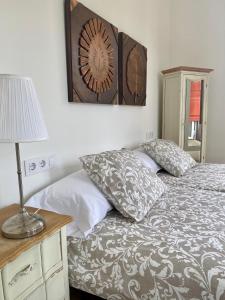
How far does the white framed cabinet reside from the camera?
10.7 feet

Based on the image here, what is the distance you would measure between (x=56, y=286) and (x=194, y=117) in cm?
295

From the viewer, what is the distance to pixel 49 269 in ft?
3.45

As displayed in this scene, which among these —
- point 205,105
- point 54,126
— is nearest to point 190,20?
point 205,105

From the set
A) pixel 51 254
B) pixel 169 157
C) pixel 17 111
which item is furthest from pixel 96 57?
pixel 51 254

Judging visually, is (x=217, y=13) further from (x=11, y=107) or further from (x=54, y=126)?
(x=11, y=107)

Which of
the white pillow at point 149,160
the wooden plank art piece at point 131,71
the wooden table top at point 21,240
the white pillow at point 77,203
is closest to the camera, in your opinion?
the wooden table top at point 21,240

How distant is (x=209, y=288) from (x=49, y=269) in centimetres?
66

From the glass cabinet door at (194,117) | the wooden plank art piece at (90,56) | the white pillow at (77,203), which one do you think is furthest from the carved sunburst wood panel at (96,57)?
the glass cabinet door at (194,117)

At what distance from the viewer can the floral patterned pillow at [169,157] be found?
2.31m

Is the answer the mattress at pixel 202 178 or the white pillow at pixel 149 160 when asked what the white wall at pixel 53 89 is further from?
the mattress at pixel 202 178

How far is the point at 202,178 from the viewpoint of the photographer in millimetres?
2158

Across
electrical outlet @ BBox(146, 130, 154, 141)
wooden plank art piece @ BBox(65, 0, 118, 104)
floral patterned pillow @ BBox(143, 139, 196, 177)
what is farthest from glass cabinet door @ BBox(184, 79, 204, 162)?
wooden plank art piece @ BBox(65, 0, 118, 104)

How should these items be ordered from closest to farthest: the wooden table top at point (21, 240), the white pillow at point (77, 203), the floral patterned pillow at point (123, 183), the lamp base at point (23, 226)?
1. the wooden table top at point (21, 240)
2. the lamp base at point (23, 226)
3. the white pillow at point (77, 203)
4. the floral patterned pillow at point (123, 183)

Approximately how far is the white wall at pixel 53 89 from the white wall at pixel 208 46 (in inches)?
51.1
